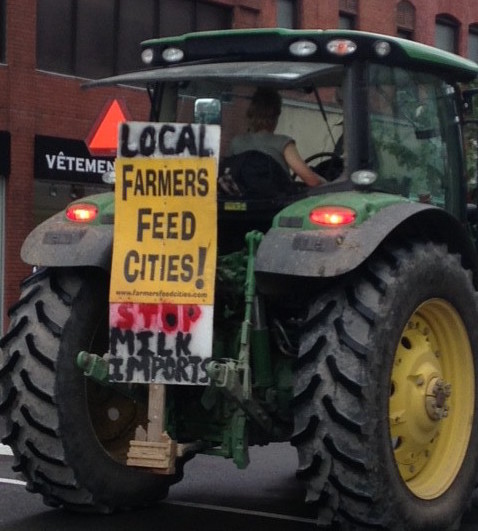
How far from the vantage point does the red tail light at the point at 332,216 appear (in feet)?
20.2

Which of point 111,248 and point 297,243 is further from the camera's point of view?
point 111,248

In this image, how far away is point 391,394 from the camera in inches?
251

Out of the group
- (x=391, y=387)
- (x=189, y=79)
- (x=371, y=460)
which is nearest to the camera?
(x=371, y=460)

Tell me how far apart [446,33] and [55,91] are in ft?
37.0

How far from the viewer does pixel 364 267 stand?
6227 millimetres

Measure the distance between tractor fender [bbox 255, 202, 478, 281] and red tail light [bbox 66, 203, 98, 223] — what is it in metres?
1.05

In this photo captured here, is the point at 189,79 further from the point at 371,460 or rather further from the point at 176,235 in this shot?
the point at 371,460

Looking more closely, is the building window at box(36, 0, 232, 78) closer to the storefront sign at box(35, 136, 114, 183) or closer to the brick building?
the brick building

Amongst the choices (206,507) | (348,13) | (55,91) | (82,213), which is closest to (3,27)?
(55,91)

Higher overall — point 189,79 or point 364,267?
point 189,79

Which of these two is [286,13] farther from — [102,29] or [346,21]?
[102,29]

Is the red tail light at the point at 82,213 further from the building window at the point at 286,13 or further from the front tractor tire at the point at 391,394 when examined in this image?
the building window at the point at 286,13

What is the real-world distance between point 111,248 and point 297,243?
0.95m

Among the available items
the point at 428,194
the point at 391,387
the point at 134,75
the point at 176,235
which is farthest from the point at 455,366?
the point at 134,75
